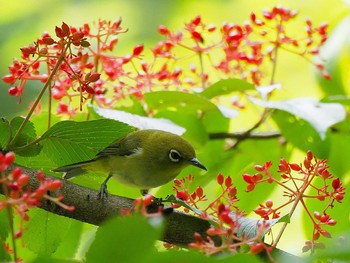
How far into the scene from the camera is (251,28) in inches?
162

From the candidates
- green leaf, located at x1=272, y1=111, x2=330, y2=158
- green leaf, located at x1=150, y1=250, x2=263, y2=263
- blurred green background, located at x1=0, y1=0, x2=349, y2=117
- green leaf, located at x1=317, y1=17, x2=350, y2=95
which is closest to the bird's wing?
green leaf, located at x1=272, y1=111, x2=330, y2=158

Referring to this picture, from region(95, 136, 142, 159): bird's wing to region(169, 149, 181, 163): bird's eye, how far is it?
0.25 m

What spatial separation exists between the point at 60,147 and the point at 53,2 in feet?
21.0

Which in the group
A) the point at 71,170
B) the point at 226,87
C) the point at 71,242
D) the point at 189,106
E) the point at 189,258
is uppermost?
the point at 189,258

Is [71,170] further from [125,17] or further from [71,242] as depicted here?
[125,17]

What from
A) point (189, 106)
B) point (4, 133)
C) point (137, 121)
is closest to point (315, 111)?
point (189, 106)

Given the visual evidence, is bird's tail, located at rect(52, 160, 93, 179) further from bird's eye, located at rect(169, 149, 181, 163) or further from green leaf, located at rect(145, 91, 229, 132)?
bird's eye, located at rect(169, 149, 181, 163)

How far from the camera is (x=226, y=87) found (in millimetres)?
3527

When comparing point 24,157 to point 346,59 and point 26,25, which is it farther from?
point 26,25

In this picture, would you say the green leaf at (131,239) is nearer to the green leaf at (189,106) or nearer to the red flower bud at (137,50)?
the green leaf at (189,106)

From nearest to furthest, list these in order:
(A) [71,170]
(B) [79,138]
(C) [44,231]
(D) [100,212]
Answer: (D) [100,212], (B) [79,138], (C) [44,231], (A) [71,170]

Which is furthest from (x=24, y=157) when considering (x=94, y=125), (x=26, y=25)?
(x=26, y=25)

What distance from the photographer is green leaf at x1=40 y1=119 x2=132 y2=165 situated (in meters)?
2.64

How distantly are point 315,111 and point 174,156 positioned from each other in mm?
938
